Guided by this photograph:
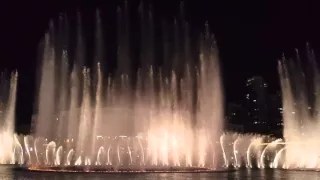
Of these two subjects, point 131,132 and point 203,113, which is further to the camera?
point 131,132

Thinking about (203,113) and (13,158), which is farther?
(13,158)

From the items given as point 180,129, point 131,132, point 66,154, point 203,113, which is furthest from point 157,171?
point 131,132

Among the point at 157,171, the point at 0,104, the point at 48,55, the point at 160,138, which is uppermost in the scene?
the point at 48,55

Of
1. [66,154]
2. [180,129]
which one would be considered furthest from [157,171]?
[66,154]

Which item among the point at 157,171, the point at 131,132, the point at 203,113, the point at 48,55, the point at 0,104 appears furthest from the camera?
the point at 131,132

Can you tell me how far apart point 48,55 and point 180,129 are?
46.5 feet

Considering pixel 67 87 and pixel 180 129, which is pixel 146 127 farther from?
pixel 67 87

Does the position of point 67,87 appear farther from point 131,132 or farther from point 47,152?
point 131,132

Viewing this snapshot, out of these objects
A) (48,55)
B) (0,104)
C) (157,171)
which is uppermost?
(48,55)

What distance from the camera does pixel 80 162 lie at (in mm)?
40750

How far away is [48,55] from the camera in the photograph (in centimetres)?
4269

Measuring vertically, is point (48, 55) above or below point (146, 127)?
above

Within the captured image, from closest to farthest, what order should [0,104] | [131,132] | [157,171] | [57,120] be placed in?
[157,171] → [57,120] → [0,104] → [131,132]

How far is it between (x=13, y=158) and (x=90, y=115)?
9.80 meters
